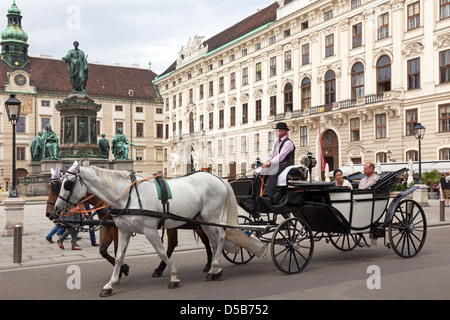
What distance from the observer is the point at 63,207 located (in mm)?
6414

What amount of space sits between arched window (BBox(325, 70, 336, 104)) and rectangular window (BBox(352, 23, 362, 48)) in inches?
128

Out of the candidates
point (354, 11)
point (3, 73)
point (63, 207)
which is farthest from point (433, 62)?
point (3, 73)

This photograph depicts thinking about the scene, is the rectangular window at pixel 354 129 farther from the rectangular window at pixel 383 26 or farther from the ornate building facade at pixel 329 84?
the rectangular window at pixel 383 26

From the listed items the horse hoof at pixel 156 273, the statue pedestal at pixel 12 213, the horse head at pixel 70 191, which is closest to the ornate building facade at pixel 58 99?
the statue pedestal at pixel 12 213

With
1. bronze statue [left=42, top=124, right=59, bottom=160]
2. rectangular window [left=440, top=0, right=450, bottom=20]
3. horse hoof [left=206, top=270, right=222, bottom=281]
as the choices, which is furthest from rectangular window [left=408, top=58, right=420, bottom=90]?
horse hoof [left=206, top=270, right=222, bottom=281]

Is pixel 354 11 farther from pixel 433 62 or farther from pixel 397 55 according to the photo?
pixel 433 62

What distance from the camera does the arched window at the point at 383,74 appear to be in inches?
1417

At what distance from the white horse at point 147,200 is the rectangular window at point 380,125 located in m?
31.1

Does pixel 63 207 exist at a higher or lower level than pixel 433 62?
lower

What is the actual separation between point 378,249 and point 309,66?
34931 mm

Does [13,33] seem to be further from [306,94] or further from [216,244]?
→ [216,244]

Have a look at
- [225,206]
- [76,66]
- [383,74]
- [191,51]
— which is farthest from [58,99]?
[225,206]

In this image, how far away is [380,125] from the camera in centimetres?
3594

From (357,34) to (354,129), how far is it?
7.90m
